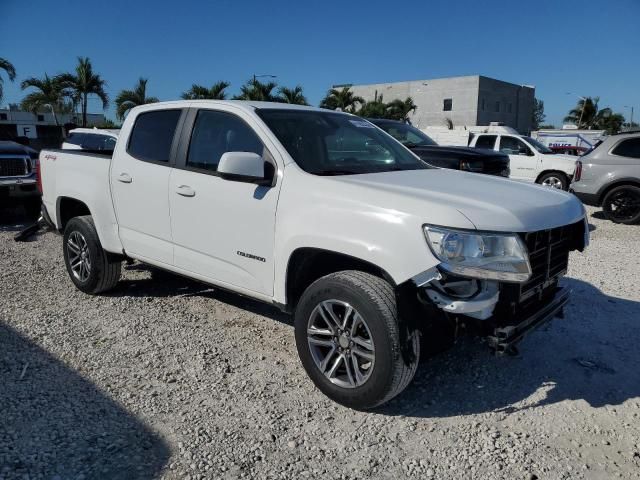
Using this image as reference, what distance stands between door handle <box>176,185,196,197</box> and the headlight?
1922 mm

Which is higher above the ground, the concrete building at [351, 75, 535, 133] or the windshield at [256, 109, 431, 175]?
the concrete building at [351, 75, 535, 133]

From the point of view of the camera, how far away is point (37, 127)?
45.3 m

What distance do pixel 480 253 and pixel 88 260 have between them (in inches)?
154

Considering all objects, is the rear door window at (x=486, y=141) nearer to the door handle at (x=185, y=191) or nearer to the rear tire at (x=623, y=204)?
the rear tire at (x=623, y=204)

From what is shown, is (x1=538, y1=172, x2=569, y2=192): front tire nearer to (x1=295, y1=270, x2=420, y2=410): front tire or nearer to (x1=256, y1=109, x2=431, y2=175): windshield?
(x1=256, y1=109, x2=431, y2=175): windshield

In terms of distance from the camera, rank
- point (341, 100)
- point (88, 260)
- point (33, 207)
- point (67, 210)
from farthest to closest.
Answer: point (341, 100) < point (33, 207) < point (67, 210) < point (88, 260)

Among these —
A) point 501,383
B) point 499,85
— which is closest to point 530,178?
point 501,383

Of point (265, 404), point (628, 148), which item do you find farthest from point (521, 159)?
point (265, 404)

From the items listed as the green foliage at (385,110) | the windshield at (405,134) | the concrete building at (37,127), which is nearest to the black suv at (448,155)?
the windshield at (405,134)

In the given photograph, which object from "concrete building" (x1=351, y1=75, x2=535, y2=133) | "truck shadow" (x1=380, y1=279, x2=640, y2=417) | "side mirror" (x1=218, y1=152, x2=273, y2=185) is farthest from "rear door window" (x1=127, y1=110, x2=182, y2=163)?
"concrete building" (x1=351, y1=75, x2=535, y2=133)

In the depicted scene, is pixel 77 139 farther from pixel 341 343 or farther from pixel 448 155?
pixel 341 343

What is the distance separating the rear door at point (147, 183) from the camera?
4.26m

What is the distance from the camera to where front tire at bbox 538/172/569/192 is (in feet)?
46.5

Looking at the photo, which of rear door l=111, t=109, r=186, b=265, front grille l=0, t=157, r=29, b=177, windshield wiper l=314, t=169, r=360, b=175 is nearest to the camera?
windshield wiper l=314, t=169, r=360, b=175
